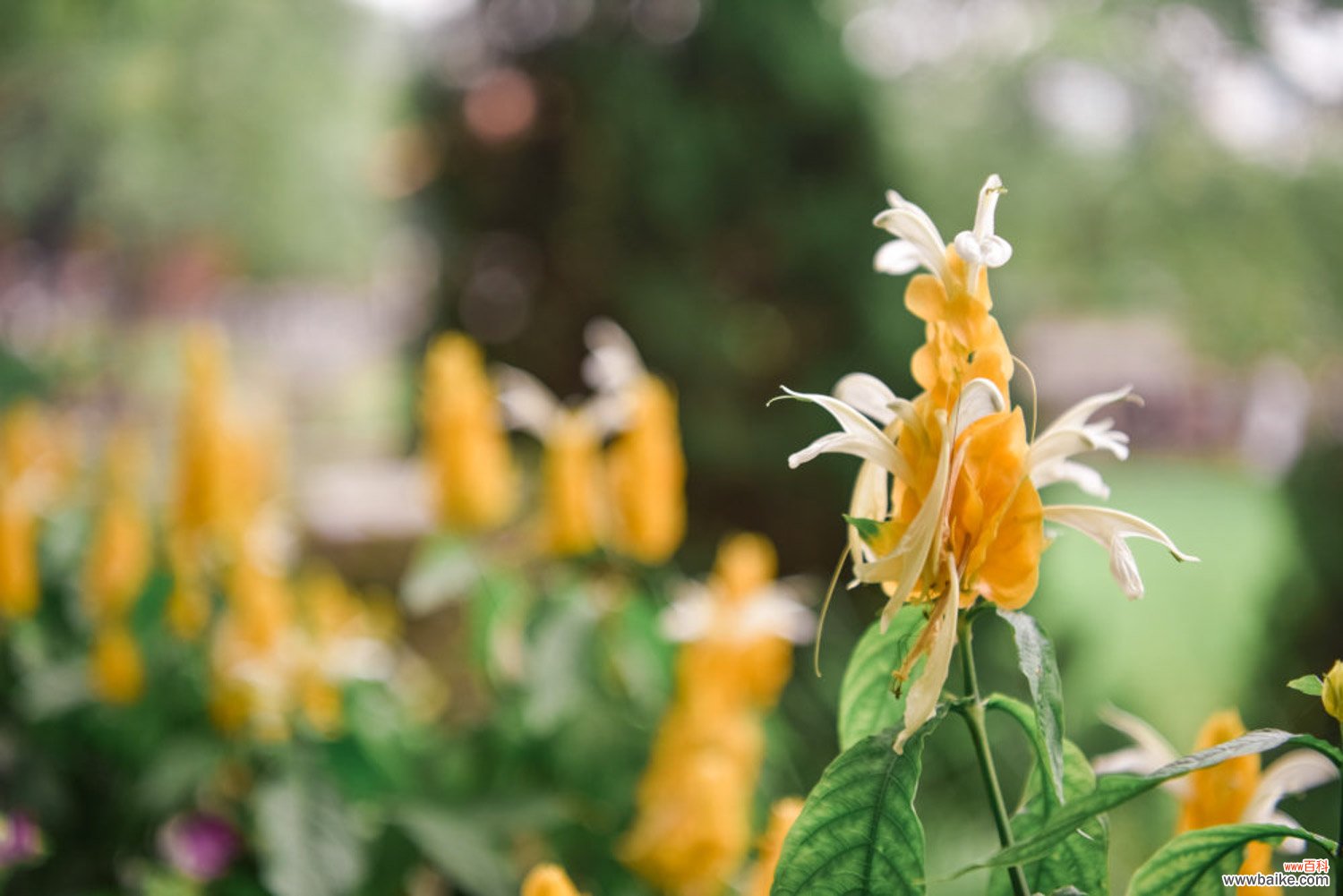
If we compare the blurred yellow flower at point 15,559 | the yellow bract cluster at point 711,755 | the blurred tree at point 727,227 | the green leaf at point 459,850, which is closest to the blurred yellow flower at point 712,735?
the yellow bract cluster at point 711,755

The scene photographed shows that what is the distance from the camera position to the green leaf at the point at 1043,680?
0.95 feet

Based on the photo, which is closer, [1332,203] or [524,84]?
[1332,203]

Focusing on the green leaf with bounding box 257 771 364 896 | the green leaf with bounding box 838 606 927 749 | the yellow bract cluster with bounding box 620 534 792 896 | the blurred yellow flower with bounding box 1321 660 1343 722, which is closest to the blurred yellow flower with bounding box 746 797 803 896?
the green leaf with bounding box 838 606 927 749

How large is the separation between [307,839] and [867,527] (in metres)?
0.69

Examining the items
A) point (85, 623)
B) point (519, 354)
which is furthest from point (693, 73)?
point (85, 623)

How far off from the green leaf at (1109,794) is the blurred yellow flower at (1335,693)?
1 centimetres

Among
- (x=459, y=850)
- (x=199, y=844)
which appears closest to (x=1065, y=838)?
(x=459, y=850)

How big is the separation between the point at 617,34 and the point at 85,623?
1.64 meters

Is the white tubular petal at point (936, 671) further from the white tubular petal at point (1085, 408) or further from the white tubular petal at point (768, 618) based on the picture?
the white tubular petal at point (768, 618)

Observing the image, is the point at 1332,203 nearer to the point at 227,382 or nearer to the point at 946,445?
the point at 227,382

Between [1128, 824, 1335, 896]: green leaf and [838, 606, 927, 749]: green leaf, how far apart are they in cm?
8

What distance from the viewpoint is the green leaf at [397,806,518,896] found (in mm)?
879

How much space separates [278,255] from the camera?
818 centimetres

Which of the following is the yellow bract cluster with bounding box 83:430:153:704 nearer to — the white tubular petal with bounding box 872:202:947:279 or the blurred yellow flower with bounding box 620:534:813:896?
the blurred yellow flower with bounding box 620:534:813:896
